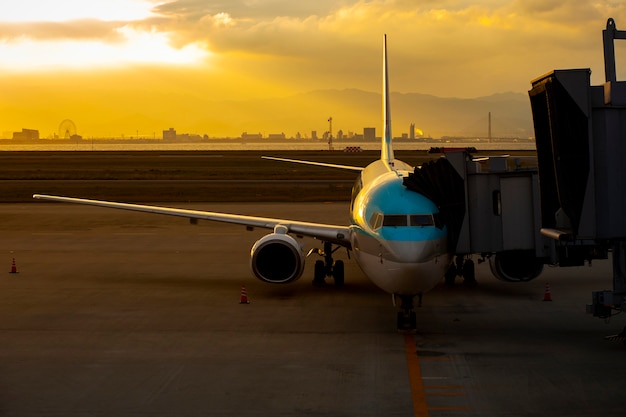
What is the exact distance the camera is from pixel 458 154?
2214cm

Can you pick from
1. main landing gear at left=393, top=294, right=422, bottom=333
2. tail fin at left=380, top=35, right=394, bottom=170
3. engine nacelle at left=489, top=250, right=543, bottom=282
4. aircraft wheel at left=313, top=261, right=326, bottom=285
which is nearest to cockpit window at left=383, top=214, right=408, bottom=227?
main landing gear at left=393, top=294, right=422, bottom=333

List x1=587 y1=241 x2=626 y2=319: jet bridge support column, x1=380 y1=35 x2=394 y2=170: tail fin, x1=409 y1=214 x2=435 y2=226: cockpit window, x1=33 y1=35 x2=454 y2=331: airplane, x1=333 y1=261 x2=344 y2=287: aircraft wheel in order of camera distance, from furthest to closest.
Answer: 1. x1=380 y1=35 x2=394 y2=170: tail fin
2. x1=333 y1=261 x2=344 y2=287: aircraft wheel
3. x1=409 y1=214 x2=435 y2=226: cockpit window
4. x1=33 y1=35 x2=454 y2=331: airplane
5. x1=587 y1=241 x2=626 y2=319: jet bridge support column

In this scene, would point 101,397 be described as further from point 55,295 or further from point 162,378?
point 55,295

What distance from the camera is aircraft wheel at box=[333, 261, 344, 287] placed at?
28031mm

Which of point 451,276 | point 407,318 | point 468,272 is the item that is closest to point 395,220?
point 407,318

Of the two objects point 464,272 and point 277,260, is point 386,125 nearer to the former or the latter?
point 464,272

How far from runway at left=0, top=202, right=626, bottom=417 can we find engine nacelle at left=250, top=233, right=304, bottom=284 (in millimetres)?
667

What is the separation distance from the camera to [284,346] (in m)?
19.7

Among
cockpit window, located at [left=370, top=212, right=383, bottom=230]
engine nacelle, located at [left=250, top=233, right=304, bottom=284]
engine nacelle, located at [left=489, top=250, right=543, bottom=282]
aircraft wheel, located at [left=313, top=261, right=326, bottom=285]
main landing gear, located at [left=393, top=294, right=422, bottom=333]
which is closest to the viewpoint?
main landing gear, located at [left=393, top=294, right=422, bottom=333]

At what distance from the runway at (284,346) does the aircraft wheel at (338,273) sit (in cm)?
29

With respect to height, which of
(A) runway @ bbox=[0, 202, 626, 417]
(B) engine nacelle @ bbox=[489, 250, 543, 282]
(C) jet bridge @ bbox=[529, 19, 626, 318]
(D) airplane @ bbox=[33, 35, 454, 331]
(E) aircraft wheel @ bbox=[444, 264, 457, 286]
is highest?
(C) jet bridge @ bbox=[529, 19, 626, 318]

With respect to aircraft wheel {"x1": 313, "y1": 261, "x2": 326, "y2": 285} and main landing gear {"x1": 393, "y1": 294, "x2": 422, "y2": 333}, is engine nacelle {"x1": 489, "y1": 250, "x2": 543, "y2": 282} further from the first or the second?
aircraft wheel {"x1": 313, "y1": 261, "x2": 326, "y2": 285}

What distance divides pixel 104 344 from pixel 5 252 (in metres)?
17.7

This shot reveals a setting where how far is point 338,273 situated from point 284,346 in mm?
8617
